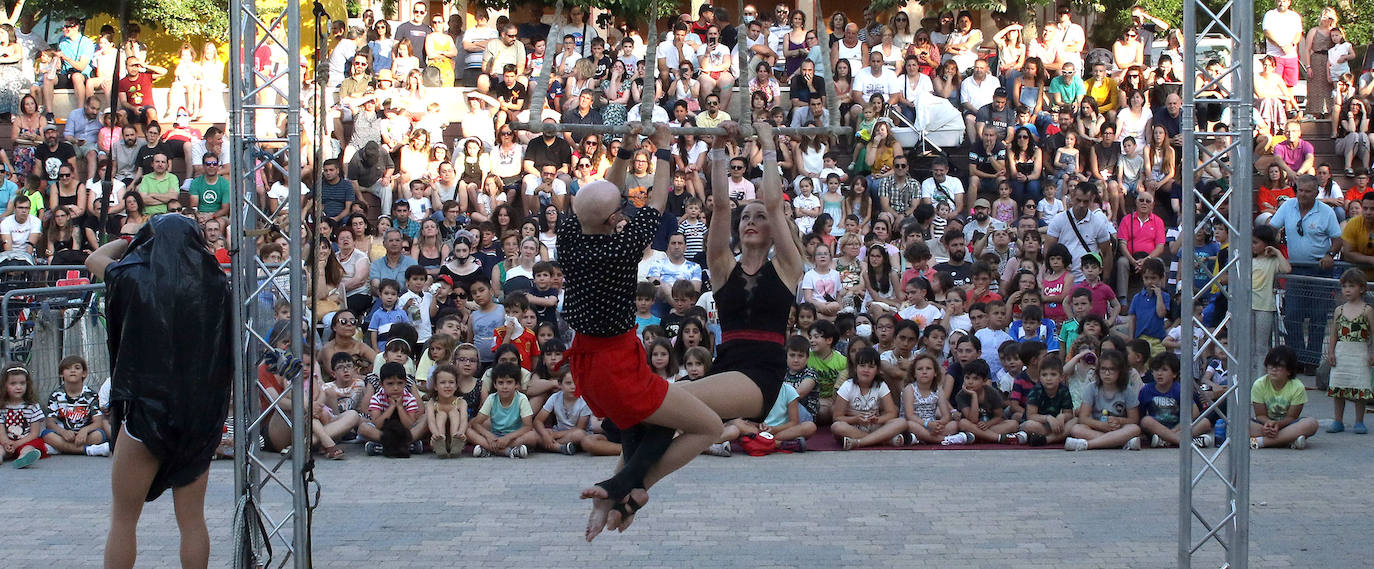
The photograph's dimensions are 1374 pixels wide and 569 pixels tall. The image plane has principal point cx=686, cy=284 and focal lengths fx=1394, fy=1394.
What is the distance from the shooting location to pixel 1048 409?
960 cm

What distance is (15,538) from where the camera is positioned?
6.99m

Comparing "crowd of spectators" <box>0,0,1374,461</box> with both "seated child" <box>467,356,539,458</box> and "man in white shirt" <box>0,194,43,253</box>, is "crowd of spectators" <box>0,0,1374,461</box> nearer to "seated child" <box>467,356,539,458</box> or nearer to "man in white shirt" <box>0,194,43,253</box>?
"man in white shirt" <box>0,194,43,253</box>

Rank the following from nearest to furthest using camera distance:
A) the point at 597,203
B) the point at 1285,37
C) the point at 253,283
A: the point at 597,203 → the point at 253,283 → the point at 1285,37

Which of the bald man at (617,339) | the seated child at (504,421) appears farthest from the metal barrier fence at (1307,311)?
the bald man at (617,339)

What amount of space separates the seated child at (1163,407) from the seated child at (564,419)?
3750 millimetres

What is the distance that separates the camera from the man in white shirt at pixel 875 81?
14.2 metres

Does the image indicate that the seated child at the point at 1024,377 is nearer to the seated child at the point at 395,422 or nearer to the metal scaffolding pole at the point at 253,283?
the seated child at the point at 395,422

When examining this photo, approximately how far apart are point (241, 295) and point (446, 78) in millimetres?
10096

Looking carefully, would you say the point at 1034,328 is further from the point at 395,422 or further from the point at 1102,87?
the point at 1102,87

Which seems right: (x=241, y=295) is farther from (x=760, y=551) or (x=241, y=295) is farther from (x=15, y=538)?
(x=760, y=551)

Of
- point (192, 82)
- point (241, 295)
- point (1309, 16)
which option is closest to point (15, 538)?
point (241, 295)

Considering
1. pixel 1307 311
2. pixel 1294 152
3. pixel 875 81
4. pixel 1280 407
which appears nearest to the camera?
pixel 1280 407

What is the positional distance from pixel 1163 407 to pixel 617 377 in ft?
17.7

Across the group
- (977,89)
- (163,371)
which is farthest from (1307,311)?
A: (163,371)
